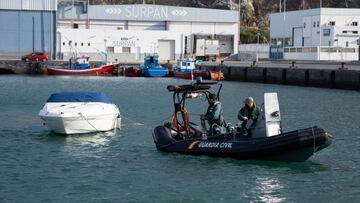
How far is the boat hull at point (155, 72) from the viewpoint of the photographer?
82250 millimetres

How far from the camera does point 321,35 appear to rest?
10400 cm

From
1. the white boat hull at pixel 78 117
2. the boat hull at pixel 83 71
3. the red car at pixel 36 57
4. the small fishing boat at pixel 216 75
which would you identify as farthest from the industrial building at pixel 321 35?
the white boat hull at pixel 78 117

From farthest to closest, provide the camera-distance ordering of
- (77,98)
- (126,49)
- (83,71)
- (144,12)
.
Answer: (144,12), (126,49), (83,71), (77,98)

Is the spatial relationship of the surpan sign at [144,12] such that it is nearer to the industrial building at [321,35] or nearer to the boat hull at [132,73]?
the boat hull at [132,73]

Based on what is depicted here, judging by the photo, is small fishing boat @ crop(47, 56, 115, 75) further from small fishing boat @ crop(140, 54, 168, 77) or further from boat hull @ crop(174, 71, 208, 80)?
boat hull @ crop(174, 71, 208, 80)

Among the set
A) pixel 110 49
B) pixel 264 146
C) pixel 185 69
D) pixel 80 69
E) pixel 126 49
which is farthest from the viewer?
pixel 126 49

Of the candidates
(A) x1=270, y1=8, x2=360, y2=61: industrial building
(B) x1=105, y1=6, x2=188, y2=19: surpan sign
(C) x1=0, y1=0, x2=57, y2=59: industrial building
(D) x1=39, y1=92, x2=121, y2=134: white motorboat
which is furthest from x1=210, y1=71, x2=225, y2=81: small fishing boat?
(D) x1=39, y1=92, x2=121, y2=134: white motorboat

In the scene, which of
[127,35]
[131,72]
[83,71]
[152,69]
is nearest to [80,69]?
[83,71]

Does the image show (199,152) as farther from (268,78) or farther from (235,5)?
(235,5)

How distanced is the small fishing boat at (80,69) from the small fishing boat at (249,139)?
59.5 meters

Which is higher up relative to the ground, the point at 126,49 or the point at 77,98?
the point at 126,49

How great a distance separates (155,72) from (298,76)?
20259 mm

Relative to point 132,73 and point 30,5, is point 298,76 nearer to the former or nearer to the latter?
point 132,73

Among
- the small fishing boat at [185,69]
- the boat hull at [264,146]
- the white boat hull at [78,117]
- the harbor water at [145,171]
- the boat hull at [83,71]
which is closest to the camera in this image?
the harbor water at [145,171]
